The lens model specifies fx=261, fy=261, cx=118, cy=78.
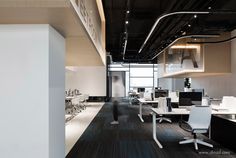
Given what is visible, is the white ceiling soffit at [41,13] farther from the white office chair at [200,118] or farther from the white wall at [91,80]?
the white wall at [91,80]

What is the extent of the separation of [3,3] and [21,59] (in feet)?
3.18

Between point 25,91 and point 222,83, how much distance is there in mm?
9416

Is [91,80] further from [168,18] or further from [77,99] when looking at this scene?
[168,18]

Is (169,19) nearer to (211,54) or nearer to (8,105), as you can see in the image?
(211,54)

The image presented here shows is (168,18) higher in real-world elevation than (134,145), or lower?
higher

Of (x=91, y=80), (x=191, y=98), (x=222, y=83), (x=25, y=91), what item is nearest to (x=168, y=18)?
(x=222, y=83)

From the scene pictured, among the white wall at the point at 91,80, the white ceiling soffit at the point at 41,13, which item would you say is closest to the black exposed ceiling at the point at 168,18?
the white ceiling soffit at the point at 41,13

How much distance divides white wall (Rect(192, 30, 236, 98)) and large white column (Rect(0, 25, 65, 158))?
329 inches

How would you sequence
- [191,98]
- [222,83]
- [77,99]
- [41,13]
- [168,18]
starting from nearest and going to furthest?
[41,13]
[191,98]
[168,18]
[222,83]
[77,99]

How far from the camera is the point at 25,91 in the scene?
11.9 ft

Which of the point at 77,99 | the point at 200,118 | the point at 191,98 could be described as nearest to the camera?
the point at 200,118

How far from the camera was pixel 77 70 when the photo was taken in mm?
19719

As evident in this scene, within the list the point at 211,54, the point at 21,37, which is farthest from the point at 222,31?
the point at 21,37

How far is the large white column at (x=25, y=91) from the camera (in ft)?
11.8
